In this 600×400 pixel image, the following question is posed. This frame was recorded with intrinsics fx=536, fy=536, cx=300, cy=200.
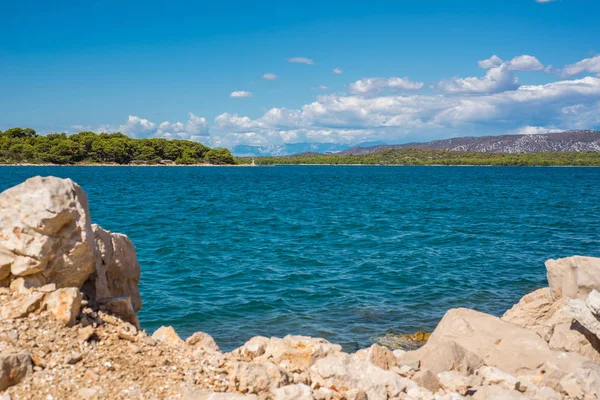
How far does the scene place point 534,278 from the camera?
77.5 feet

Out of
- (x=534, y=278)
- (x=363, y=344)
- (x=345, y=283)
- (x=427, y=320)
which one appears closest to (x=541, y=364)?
(x=363, y=344)

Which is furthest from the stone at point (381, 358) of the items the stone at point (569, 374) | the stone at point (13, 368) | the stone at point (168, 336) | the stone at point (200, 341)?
the stone at point (13, 368)

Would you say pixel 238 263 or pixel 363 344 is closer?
pixel 363 344

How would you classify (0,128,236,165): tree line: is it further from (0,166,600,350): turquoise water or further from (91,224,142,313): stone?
(91,224,142,313): stone

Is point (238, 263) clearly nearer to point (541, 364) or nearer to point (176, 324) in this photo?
point (176, 324)

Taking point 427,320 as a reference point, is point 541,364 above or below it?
above

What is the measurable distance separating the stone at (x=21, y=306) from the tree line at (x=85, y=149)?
164 meters

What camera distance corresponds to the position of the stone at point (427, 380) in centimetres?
918

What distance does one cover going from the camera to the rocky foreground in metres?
7.54

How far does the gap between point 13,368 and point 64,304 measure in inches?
57.0

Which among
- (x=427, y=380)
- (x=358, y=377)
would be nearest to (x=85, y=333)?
(x=358, y=377)

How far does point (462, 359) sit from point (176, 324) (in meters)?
9.32

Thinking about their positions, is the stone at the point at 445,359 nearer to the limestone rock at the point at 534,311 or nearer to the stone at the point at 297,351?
the stone at the point at 297,351

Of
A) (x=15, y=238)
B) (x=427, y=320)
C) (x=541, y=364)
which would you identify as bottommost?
(x=427, y=320)
